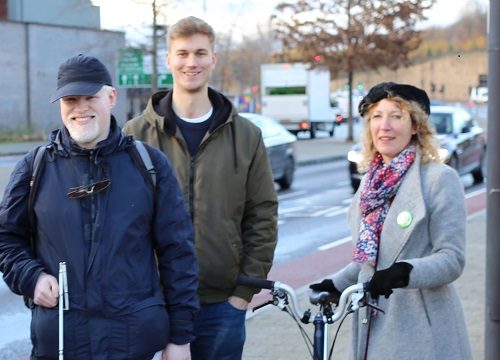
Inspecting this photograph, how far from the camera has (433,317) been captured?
11.7 feet

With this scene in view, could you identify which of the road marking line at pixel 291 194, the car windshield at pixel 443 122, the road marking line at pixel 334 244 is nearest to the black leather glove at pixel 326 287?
the road marking line at pixel 334 244

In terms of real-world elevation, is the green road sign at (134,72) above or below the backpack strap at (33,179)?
above

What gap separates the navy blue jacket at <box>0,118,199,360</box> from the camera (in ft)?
10.1

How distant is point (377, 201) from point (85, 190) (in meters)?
1.23

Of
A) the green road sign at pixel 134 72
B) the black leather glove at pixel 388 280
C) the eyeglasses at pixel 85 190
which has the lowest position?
the black leather glove at pixel 388 280

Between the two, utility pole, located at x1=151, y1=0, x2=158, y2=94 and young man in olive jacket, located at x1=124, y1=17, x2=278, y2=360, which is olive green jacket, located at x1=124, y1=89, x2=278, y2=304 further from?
utility pole, located at x1=151, y1=0, x2=158, y2=94

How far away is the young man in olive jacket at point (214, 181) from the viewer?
384 centimetres

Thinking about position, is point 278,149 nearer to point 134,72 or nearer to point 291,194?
point 291,194

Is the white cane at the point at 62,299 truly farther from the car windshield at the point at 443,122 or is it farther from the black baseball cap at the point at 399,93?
the car windshield at the point at 443,122

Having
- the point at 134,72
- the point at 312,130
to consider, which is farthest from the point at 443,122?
the point at 312,130

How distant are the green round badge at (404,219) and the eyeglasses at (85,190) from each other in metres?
1.21

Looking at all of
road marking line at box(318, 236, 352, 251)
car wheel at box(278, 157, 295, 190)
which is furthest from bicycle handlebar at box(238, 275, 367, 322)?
car wheel at box(278, 157, 295, 190)

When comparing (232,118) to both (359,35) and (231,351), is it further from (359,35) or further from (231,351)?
(359,35)

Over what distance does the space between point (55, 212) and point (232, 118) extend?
1105 mm
